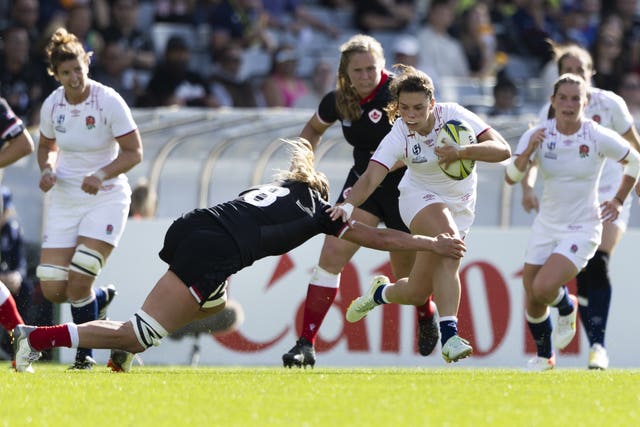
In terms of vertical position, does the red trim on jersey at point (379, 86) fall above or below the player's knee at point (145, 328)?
above

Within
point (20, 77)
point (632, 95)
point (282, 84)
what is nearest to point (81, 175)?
point (20, 77)

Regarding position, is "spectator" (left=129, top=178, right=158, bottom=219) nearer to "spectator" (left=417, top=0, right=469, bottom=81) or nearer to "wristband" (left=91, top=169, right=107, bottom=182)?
"wristband" (left=91, top=169, right=107, bottom=182)

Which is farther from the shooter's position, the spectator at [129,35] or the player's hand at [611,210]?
the spectator at [129,35]

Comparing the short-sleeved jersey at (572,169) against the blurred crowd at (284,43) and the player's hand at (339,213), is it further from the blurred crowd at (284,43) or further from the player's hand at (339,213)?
the blurred crowd at (284,43)

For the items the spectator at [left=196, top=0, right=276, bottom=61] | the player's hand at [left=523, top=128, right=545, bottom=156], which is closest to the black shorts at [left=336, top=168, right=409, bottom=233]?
the player's hand at [left=523, top=128, right=545, bottom=156]

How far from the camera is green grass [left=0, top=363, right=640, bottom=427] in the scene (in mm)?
6750

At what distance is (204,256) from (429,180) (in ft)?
5.88

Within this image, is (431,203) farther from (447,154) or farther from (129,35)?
(129,35)

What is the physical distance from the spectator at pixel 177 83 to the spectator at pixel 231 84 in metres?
0.17

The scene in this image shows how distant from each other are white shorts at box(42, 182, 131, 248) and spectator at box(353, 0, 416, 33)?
983 centimetres

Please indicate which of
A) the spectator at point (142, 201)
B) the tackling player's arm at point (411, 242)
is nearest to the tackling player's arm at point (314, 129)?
the tackling player's arm at point (411, 242)

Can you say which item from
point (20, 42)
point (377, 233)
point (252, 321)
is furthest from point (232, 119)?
point (377, 233)

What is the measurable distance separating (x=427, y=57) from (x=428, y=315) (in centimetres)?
899

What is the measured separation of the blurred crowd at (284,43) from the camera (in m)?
16.4
